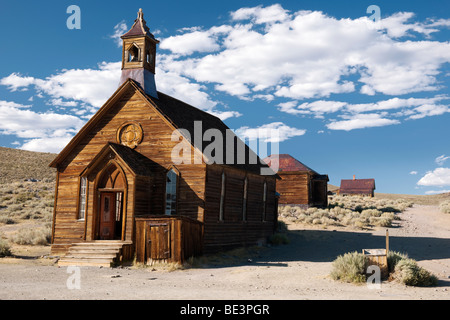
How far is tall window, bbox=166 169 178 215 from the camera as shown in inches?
693

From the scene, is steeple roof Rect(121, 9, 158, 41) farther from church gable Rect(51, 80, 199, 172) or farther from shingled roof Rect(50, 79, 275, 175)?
church gable Rect(51, 80, 199, 172)

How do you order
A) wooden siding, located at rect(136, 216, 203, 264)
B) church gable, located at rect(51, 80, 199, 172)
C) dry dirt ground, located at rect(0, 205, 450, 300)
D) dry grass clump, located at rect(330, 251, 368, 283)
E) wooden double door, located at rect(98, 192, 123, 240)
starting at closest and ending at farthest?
1. dry dirt ground, located at rect(0, 205, 450, 300)
2. dry grass clump, located at rect(330, 251, 368, 283)
3. wooden siding, located at rect(136, 216, 203, 264)
4. wooden double door, located at rect(98, 192, 123, 240)
5. church gable, located at rect(51, 80, 199, 172)

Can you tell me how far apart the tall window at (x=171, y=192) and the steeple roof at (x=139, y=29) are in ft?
23.0

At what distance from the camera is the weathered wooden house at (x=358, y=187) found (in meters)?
71.1

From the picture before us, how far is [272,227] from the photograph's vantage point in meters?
24.4

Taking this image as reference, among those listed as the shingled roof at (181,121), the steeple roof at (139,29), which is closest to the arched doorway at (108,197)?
the shingled roof at (181,121)

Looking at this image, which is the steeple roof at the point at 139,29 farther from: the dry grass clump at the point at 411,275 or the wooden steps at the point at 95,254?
the dry grass clump at the point at 411,275

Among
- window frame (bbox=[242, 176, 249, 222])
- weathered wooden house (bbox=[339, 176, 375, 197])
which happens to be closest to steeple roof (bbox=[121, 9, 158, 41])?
window frame (bbox=[242, 176, 249, 222])

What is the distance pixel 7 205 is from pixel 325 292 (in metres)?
34.3

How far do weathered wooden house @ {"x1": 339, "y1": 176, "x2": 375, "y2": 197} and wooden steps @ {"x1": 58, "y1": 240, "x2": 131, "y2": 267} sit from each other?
6063cm

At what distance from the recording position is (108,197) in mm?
18312

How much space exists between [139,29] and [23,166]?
50.5 meters

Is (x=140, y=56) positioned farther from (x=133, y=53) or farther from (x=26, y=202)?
(x=26, y=202)
